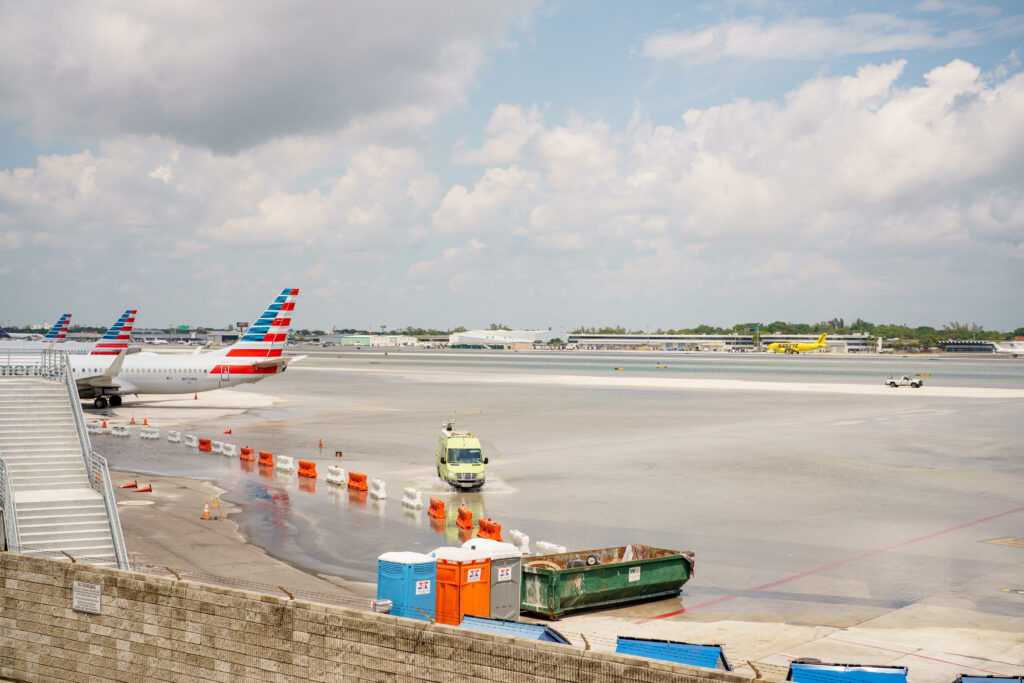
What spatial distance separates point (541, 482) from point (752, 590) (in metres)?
16.6

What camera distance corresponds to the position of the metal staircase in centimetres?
2059

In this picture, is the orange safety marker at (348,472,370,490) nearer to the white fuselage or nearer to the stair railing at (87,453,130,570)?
the stair railing at (87,453,130,570)

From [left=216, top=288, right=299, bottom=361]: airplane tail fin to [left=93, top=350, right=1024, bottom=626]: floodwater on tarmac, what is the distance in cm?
553

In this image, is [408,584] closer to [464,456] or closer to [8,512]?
[8,512]

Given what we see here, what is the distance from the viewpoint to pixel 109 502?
2152 centimetres

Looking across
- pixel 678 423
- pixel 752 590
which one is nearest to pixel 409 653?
pixel 752 590

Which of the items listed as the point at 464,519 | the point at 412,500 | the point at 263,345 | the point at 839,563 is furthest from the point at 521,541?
A: the point at 263,345

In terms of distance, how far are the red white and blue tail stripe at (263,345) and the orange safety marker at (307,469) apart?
1264 inches

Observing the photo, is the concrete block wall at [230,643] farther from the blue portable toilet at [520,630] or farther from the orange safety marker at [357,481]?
the orange safety marker at [357,481]

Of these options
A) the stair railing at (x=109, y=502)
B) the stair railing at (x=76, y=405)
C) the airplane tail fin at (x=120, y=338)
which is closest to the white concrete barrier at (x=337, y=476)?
the stair railing at (x=76, y=405)

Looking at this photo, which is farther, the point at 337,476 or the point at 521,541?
the point at 337,476

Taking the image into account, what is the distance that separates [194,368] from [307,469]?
34.4 metres

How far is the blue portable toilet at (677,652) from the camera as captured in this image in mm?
13234

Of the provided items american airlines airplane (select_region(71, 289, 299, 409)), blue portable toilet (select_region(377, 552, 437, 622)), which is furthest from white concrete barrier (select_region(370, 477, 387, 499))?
american airlines airplane (select_region(71, 289, 299, 409))
